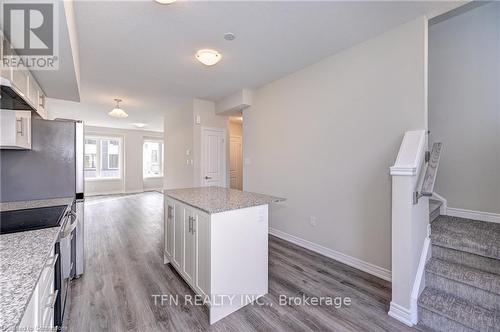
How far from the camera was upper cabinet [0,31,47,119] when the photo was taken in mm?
1498

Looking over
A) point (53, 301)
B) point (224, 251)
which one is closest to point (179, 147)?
point (224, 251)

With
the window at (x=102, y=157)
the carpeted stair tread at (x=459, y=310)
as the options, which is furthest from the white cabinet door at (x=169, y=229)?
the window at (x=102, y=157)

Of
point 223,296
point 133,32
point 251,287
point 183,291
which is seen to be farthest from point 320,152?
point 133,32

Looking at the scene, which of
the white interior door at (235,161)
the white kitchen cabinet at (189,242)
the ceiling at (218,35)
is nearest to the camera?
the white kitchen cabinet at (189,242)

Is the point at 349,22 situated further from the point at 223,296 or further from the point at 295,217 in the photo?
A: the point at 223,296

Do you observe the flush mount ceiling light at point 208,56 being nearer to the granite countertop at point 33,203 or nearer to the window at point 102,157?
the granite countertop at point 33,203

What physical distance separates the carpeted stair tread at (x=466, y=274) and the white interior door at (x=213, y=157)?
3.99 m

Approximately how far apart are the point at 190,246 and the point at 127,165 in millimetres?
7879

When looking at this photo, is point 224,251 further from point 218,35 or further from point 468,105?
point 468,105

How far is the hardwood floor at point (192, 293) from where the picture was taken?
5.82 feet

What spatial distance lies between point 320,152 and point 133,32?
2611mm

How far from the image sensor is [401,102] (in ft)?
7.59

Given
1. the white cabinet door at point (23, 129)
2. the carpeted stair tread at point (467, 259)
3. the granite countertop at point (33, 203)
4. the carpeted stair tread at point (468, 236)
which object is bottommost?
the carpeted stair tread at point (467, 259)

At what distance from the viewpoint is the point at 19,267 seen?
96cm
